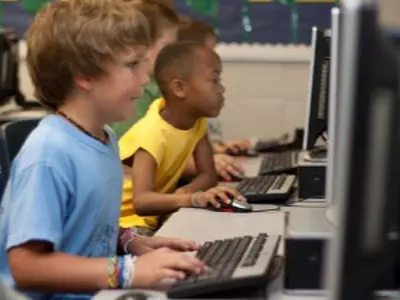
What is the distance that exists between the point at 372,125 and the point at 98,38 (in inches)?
30.3

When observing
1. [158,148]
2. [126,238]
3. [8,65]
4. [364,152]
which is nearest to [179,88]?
[158,148]

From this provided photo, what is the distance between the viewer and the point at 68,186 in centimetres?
147

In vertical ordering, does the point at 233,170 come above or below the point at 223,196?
below

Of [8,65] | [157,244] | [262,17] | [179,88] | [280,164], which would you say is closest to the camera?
[157,244]

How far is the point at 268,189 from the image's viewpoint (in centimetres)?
221

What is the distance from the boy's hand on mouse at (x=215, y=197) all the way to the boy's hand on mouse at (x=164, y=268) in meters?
0.67

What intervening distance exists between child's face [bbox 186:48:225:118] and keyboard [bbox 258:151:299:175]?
28 cm

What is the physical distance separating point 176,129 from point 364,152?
5.05 ft

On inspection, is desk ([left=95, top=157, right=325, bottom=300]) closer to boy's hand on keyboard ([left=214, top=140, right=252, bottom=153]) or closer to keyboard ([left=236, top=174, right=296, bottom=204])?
keyboard ([left=236, top=174, right=296, bottom=204])

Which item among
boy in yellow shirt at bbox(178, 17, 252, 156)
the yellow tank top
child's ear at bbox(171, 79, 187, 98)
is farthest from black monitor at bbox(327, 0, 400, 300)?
boy in yellow shirt at bbox(178, 17, 252, 156)

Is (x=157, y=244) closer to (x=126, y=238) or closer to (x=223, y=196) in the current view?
(x=126, y=238)

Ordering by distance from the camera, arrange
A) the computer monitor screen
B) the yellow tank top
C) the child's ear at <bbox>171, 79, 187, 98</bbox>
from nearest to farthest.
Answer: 1. the yellow tank top
2. the child's ear at <bbox>171, 79, 187, 98</bbox>
3. the computer monitor screen

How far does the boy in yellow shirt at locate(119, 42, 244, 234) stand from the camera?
7.48 feet

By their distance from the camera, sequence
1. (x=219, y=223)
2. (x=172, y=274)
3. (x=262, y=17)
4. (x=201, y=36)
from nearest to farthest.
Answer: (x=172, y=274), (x=219, y=223), (x=201, y=36), (x=262, y=17)
